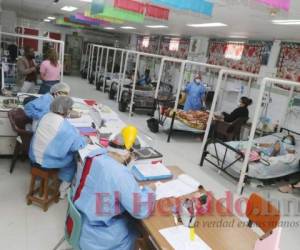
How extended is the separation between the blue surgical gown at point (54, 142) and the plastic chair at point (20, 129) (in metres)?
0.64

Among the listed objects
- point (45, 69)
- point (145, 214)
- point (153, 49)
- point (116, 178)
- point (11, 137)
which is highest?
point (153, 49)

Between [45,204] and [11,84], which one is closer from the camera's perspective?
[45,204]

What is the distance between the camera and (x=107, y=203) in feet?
6.08

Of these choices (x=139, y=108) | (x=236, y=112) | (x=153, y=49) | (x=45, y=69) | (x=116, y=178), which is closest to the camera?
(x=116, y=178)

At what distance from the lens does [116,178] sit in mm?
1831

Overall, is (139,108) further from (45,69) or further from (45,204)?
(45,204)

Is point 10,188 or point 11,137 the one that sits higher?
point 11,137

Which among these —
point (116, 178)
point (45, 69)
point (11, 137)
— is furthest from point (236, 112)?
point (116, 178)

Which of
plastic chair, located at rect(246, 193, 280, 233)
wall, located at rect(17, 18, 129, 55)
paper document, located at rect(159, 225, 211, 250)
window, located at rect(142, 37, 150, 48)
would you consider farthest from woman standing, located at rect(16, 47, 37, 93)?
wall, located at rect(17, 18, 129, 55)

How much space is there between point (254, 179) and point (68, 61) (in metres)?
12.5

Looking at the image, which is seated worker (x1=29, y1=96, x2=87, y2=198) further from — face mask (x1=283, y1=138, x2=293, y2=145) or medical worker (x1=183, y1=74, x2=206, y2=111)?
medical worker (x1=183, y1=74, x2=206, y2=111)

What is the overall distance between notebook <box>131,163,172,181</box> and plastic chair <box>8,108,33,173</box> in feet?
5.36

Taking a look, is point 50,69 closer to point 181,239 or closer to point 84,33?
point 181,239

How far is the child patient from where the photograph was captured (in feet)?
16.1
